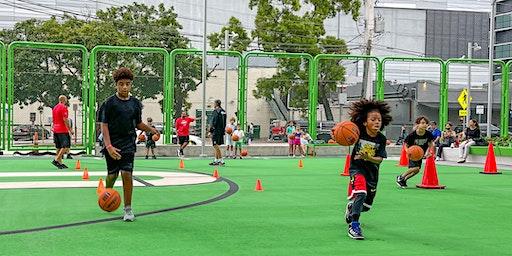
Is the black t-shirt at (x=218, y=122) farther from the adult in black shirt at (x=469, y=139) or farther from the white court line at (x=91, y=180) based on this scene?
the adult in black shirt at (x=469, y=139)

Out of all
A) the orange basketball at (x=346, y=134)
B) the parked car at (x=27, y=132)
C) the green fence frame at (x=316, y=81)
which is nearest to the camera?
the orange basketball at (x=346, y=134)

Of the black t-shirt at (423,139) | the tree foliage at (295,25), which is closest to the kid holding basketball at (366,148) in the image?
the black t-shirt at (423,139)

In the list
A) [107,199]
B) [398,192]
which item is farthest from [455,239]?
[398,192]

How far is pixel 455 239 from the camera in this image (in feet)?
25.8

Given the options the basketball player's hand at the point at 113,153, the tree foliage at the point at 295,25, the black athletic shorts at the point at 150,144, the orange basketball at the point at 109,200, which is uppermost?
the tree foliage at the point at 295,25

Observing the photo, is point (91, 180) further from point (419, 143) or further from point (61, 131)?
point (419, 143)

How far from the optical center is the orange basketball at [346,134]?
7.89 m

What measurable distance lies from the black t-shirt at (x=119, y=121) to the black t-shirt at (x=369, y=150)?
9.50 ft

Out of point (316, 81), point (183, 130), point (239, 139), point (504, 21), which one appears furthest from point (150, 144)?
point (504, 21)

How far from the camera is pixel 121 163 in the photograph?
886 cm

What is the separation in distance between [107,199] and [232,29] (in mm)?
37763

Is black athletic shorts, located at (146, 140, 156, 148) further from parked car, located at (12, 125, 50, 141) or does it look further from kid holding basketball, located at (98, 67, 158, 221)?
kid holding basketball, located at (98, 67, 158, 221)

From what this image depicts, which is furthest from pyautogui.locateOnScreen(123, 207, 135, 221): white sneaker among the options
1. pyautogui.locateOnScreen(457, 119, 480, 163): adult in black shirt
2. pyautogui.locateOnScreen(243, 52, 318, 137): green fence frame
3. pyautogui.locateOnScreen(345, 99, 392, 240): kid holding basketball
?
pyautogui.locateOnScreen(243, 52, 318, 137): green fence frame

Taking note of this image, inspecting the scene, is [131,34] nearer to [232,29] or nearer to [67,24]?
[67,24]
